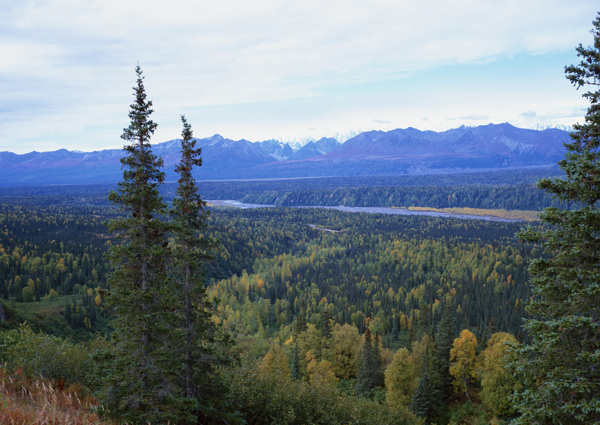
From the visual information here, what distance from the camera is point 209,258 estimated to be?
24.8 m

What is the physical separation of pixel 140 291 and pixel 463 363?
6607 cm

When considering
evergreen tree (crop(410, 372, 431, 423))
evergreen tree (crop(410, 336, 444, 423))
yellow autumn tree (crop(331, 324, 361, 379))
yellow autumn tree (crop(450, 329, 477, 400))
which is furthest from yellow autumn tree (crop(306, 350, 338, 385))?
yellow autumn tree (crop(450, 329, 477, 400))

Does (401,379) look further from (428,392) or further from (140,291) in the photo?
(140,291)

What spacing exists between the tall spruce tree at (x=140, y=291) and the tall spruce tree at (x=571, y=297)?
17055 millimetres

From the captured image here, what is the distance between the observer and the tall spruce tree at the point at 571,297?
14.8m

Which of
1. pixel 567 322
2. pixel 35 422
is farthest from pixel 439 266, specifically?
pixel 35 422

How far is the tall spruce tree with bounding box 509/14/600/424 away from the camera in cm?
1479

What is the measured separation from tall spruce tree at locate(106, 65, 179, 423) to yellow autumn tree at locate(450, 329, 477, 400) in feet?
198

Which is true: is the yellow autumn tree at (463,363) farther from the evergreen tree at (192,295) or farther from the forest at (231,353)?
the evergreen tree at (192,295)

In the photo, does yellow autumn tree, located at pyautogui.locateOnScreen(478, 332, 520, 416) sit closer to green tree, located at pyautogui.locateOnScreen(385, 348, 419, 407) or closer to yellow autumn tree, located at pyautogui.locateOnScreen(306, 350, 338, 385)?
green tree, located at pyautogui.locateOnScreen(385, 348, 419, 407)

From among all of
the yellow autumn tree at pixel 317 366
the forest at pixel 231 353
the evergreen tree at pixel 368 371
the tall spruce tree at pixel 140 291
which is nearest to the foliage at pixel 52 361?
the forest at pixel 231 353

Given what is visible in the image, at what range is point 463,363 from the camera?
2680 inches

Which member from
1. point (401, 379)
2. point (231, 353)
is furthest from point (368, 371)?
point (231, 353)

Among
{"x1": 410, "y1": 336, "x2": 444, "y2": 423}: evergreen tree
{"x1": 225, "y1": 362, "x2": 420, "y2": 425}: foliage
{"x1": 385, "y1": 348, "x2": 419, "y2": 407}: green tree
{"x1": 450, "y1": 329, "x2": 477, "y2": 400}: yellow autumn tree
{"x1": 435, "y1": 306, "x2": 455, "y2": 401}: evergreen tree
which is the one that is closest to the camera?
{"x1": 225, "y1": 362, "x2": 420, "y2": 425}: foliage
